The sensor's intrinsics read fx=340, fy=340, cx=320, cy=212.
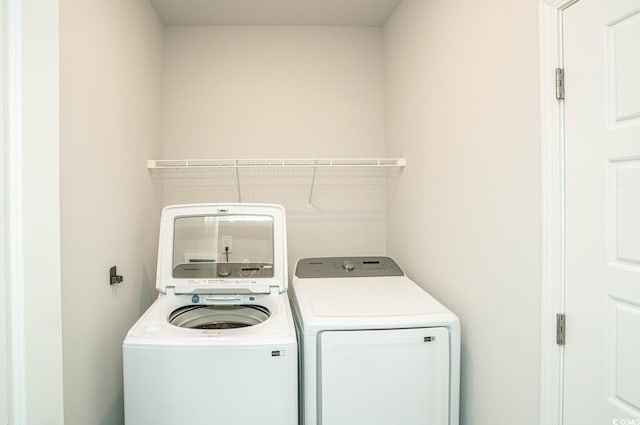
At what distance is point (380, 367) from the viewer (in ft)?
5.03

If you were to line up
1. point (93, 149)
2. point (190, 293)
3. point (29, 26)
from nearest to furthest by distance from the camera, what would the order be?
1. point (29, 26)
2. point (93, 149)
3. point (190, 293)

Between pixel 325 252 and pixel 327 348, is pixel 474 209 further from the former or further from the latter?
pixel 325 252

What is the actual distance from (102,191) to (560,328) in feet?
6.72

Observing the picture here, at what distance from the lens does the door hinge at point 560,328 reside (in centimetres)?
117

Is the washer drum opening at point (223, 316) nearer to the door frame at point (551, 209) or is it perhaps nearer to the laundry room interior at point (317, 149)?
the laundry room interior at point (317, 149)

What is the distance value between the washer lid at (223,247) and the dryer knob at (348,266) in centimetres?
52

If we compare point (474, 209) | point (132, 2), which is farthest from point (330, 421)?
point (132, 2)

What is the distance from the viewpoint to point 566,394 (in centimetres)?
117

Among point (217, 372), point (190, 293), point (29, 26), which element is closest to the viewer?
point (29, 26)

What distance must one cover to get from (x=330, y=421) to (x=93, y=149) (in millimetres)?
1668

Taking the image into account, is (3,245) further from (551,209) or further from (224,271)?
(551,209)

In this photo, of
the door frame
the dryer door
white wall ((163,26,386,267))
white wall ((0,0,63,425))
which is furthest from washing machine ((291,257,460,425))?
white wall ((163,26,386,267))

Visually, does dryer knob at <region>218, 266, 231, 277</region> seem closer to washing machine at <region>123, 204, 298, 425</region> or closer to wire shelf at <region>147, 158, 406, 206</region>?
washing machine at <region>123, 204, 298, 425</region>

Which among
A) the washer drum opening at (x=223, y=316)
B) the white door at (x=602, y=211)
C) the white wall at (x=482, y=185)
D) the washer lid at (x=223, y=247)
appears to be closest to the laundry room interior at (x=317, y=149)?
the white wall at (x=482, y=185)
